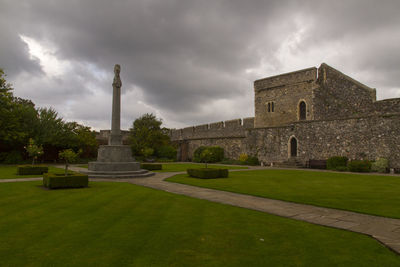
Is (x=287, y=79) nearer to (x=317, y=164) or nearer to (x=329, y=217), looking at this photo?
(x=317, y=164)

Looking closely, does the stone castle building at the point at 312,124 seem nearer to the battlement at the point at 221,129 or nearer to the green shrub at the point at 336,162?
A: the battlement at the point at 221,129

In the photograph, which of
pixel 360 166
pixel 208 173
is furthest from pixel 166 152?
pixel 360 166

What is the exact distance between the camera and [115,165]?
16.5 metres

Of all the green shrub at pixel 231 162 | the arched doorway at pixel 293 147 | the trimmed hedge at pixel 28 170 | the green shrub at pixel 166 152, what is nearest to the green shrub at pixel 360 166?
the arched doorway at pixel 293 147

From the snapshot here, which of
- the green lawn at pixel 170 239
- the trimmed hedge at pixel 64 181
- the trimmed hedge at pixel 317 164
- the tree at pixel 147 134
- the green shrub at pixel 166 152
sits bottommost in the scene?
the green lawn at pixel 170 239

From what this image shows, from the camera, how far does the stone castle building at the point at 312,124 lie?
2073 centimetres

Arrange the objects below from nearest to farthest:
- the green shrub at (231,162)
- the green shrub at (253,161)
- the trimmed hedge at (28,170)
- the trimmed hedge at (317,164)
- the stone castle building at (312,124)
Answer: the trimmed hedge at (28,170) → the stone castle building at (312,124) → the trimmed hedge at (317,164) → the green shrub at (253,161) → the green shrub at (231,162)

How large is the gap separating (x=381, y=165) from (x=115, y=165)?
19.2 meters

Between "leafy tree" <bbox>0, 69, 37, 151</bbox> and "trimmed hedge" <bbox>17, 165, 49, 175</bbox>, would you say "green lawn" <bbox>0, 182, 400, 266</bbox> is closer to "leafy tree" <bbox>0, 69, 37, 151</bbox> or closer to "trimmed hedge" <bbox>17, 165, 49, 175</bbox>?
"trimmed hedge" <bbox>17, 165, 49, 175</bbox>

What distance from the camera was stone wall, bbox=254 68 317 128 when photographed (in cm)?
2823

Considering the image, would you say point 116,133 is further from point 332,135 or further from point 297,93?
point 297,93

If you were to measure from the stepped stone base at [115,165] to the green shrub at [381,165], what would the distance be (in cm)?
1667

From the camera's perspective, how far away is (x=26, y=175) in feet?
54.2

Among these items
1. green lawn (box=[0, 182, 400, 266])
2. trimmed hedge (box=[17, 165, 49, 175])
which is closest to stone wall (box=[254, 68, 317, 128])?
trimmed hedge (box=[17, 165, 49, 175])
